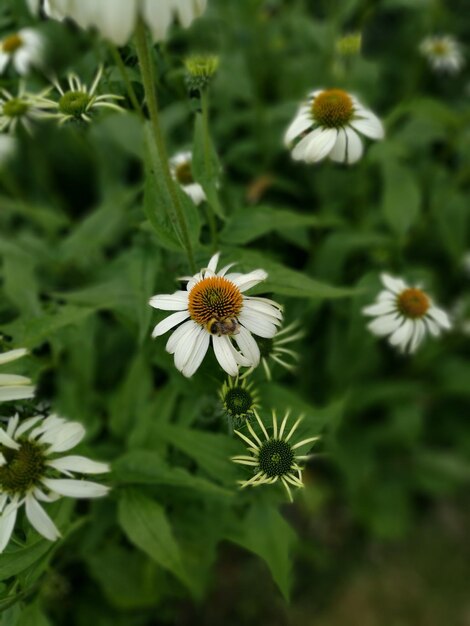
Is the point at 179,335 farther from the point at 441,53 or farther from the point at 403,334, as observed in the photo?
the point at 441,53

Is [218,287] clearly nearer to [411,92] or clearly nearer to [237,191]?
[237,191]

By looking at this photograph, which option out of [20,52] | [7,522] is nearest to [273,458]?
[7,522]

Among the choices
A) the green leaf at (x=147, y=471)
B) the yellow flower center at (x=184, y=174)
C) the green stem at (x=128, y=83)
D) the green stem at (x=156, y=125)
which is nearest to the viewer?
the green stem at (x=156, y=125)

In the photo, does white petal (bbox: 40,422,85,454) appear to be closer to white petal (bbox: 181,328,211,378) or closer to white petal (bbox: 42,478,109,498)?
white petal (bbox: 42,478,109,498)

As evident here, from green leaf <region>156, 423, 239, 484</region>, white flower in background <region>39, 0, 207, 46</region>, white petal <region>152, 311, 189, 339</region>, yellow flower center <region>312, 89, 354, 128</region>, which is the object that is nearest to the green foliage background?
green leaf <region>156, 423, 239, 484</region>

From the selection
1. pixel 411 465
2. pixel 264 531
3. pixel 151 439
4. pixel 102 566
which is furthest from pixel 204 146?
pixel 411 465

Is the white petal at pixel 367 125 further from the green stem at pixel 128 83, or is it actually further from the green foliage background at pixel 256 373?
the green stem at pixel 128 83

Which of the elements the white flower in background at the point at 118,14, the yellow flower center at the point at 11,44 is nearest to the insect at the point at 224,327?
the white flower in background at the point at 118,14
